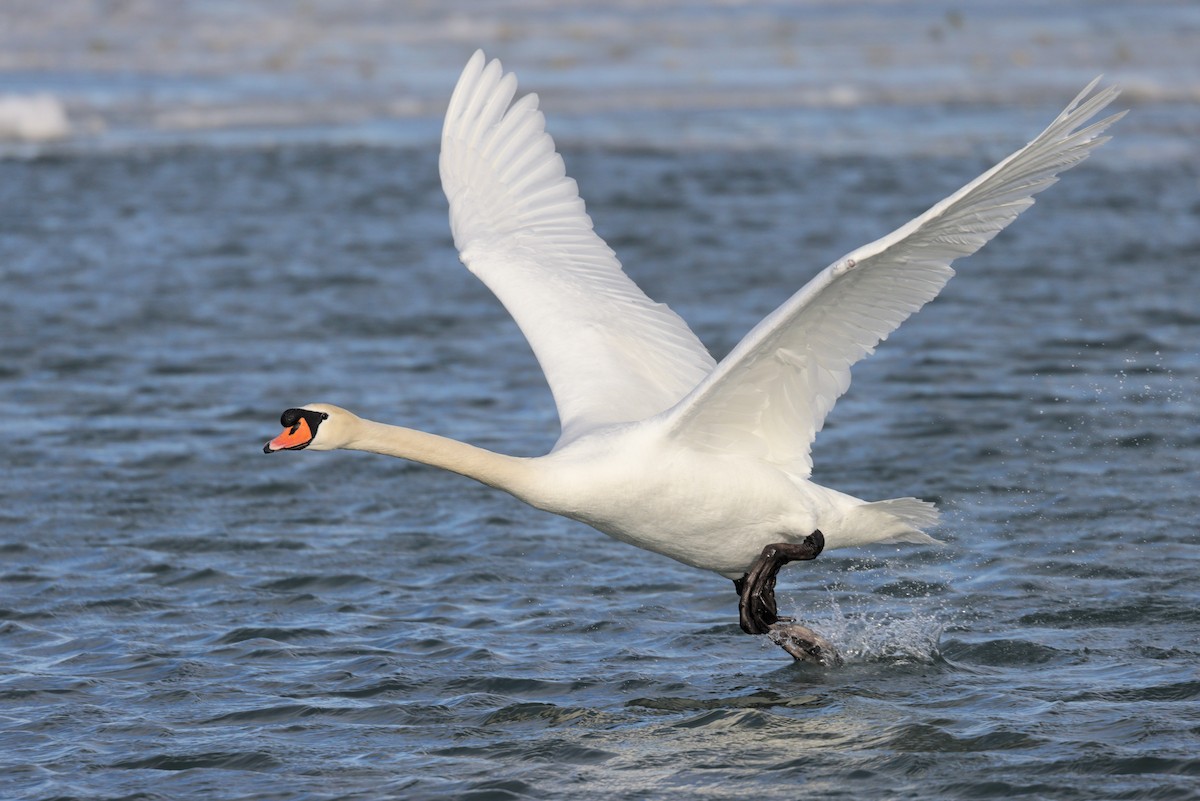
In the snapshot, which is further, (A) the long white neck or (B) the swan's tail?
(B) the swan's tail

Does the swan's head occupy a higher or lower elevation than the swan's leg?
higher

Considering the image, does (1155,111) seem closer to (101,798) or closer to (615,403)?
(615,403)

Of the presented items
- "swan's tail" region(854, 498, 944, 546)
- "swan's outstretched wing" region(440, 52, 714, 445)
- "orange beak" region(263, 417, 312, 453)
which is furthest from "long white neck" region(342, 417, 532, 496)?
"swan's tail" region(854, 498, 944, 546)

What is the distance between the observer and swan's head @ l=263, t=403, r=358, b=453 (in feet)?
23.1

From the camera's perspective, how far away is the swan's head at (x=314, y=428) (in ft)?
23.1

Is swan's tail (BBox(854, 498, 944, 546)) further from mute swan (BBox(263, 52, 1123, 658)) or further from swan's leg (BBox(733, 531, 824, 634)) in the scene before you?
swan's leg (BBox(733, 531, 824, 634))

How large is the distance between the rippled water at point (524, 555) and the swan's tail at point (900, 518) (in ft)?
1.34

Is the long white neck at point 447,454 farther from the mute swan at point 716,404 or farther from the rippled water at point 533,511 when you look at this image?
the rippled water at point 533,511

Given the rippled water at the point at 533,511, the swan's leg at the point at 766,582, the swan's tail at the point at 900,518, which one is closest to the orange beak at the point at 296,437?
the rippled water at the point at 533,511

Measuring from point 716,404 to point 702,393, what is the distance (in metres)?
0.35

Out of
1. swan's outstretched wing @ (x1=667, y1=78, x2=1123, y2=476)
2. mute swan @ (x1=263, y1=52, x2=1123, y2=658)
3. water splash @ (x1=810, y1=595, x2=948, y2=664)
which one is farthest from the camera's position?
water splash @ (x1=810, y1=595, x2=948, y2=664)

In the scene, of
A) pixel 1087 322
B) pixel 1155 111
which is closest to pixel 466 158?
pixel 1087 322

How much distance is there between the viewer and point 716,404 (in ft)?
23.6

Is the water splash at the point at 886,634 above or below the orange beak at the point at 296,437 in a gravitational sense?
below
